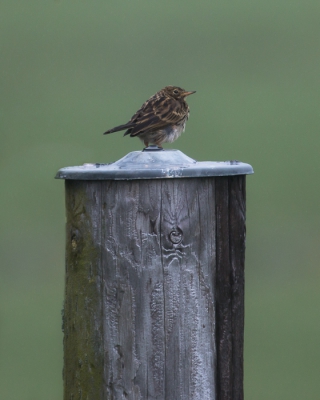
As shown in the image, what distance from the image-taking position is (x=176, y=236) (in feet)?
10.6

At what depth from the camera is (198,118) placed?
15758 mm

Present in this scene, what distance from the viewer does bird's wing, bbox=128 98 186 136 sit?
5891 millimetres

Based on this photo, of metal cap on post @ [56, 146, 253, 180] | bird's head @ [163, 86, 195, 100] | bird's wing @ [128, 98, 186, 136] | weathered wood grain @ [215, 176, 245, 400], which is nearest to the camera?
metal cap on post @ [56, 146, 253, 180]

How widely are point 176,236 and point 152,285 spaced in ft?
0.61

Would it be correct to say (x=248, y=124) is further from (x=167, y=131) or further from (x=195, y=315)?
(x=195, y=315)

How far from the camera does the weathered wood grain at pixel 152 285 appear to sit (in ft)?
10.6

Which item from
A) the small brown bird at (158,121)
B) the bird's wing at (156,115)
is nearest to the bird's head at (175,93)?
the small brown bird at (158,121)

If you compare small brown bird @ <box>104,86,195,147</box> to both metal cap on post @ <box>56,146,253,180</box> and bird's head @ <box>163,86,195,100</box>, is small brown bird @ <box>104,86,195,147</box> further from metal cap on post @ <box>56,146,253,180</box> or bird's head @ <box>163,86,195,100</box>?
metal cap on post @ <box>56,146,253,180</box>

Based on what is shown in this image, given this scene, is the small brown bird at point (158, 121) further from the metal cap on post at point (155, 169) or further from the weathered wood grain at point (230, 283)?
the weathered wood grain at point (230, 283)

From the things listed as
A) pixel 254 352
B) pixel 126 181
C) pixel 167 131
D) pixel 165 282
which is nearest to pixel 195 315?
pixel 165 282

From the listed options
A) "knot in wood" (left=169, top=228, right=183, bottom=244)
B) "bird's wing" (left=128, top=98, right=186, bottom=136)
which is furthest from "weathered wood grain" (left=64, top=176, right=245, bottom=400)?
"bird's wing" (left=128, top=98, right=186, bottom=136)

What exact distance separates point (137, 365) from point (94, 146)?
1036cm

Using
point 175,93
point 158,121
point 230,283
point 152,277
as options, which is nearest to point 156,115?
point 158,121

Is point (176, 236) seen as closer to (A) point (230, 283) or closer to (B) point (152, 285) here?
(B) point (152, 285)
